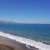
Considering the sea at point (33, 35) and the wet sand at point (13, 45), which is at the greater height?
the wet sand at point (13, 45)

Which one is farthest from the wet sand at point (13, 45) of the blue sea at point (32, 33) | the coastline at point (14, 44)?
the blue sea at point (32, 33)

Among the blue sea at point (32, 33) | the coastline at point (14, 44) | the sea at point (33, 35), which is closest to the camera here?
the coastline at point (14, 44)

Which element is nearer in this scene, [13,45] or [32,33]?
[13,45]

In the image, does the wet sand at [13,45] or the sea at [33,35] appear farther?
the sea at [33,35]

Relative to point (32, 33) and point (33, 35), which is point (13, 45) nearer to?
point (33, 35)

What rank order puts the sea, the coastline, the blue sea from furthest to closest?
the blue sea, the sea, the coastline

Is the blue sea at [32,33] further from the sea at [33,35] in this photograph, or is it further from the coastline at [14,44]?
the coastline at [14,44]

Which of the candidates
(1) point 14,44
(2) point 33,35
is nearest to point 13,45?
(1) point 14,44

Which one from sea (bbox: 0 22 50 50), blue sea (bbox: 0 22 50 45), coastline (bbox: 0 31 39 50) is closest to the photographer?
coastline (bbox: 0 31 39 50)

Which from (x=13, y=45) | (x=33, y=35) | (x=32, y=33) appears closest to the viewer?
(x=13, y=45)

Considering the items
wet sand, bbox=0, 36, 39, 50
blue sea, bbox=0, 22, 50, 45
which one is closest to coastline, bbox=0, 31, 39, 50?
wet sand, bbox=0, 36, 39, 50

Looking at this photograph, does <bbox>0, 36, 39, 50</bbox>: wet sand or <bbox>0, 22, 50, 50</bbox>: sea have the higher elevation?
<bbox>0, 36, 39, 50</bbox>: wet sand

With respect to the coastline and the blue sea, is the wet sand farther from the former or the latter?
the blue sea

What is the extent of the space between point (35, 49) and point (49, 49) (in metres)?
0.53
